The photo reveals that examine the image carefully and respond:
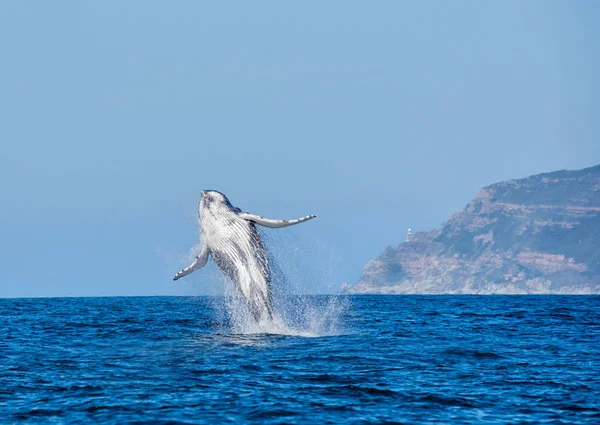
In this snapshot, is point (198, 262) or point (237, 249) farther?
point (198, 262)

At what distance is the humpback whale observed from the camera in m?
23.8

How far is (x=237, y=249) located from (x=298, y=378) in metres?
6.61

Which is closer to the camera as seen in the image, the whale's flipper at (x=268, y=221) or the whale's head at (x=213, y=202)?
the whale's flipper at (x=268, y=221)

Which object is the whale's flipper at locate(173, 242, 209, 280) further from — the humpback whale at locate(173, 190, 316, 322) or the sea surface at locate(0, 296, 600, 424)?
the sea surface at locate(0, 296, 600, 424)

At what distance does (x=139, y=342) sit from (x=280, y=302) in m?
4.31

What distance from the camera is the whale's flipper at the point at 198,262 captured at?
24016 mm

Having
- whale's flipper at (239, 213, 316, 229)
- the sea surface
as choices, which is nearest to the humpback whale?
whale's flipper at (239, 213, 316, 229)

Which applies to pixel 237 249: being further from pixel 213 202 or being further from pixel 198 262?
pixel 213 202

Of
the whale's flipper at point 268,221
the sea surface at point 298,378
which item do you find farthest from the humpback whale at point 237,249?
the sea surface at point 298,378

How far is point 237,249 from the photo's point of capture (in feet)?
78.1

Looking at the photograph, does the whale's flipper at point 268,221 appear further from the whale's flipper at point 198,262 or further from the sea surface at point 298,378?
the sea surface at point 298,378

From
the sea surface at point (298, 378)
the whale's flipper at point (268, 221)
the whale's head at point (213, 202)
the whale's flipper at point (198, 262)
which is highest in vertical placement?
the whale's head at point (213, 202)

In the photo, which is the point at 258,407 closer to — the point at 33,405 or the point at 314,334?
the point at 33,405

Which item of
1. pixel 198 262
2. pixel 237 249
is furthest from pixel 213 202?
pixel 198 262
